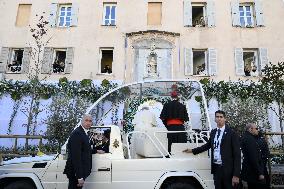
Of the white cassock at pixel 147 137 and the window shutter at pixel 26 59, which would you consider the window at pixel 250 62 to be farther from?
the window shutter at pixel 26 59

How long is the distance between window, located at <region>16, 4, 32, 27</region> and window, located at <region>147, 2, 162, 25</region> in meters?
7.70

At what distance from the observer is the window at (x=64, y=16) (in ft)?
64.9

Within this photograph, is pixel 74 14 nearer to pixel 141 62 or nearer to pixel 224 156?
pixel 141 62

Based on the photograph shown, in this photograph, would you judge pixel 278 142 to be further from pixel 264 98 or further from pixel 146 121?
pixel 146 121

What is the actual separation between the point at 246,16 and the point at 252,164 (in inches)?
598

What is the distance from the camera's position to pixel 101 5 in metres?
19.9

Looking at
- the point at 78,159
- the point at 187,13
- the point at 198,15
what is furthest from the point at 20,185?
the point at 198,15

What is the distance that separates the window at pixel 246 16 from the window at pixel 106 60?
27.5 ft

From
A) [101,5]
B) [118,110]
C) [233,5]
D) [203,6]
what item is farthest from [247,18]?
[118,110]

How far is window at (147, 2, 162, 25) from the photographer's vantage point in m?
19.3

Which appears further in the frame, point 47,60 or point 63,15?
point 63,15

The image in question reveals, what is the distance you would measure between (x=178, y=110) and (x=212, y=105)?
10.1m

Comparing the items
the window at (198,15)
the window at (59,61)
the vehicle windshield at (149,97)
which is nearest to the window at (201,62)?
the window at (198,15)

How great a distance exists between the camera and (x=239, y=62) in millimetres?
18234
